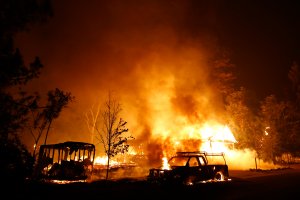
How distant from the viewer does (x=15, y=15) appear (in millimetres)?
9484

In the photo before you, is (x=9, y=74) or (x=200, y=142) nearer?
(x=9, y=74)

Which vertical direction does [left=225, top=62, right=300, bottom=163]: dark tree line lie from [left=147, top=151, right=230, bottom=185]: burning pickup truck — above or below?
above

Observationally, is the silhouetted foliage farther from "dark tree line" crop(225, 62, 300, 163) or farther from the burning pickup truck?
"dark tree line" crop(225, 62, 300, 163)

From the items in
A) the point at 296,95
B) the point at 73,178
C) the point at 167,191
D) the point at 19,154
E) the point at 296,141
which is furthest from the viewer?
the point at 296,95

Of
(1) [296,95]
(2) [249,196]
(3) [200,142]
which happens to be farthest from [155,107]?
(1) [296,95]

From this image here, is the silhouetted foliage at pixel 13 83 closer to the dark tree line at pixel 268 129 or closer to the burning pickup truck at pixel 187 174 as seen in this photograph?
the burning pickup truck at pixel 187 174

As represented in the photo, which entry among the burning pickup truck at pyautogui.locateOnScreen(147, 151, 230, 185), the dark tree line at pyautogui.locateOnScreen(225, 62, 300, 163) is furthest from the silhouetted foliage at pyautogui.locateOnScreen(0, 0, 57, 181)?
the dark tree line at pyautogui.locateOnScreen(225, 62, 300, 163)

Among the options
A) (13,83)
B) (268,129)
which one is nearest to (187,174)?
(13,83)

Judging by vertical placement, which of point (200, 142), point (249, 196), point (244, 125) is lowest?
point (249, 196)

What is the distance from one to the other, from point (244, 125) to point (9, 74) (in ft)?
98.6

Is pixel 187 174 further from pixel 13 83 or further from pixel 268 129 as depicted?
pixel 268 129

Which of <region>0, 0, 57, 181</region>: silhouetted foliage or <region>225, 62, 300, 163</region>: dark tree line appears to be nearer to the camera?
<region>0, 0, 57, 181</region>: silhouetted foliage

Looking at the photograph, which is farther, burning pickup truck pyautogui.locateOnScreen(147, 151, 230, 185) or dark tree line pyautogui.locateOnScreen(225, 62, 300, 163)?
dark tree line pyautogui.locateOnScreen(225, 62, 300, 163)

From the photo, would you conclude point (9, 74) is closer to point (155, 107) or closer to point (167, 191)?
point (167, 191)
